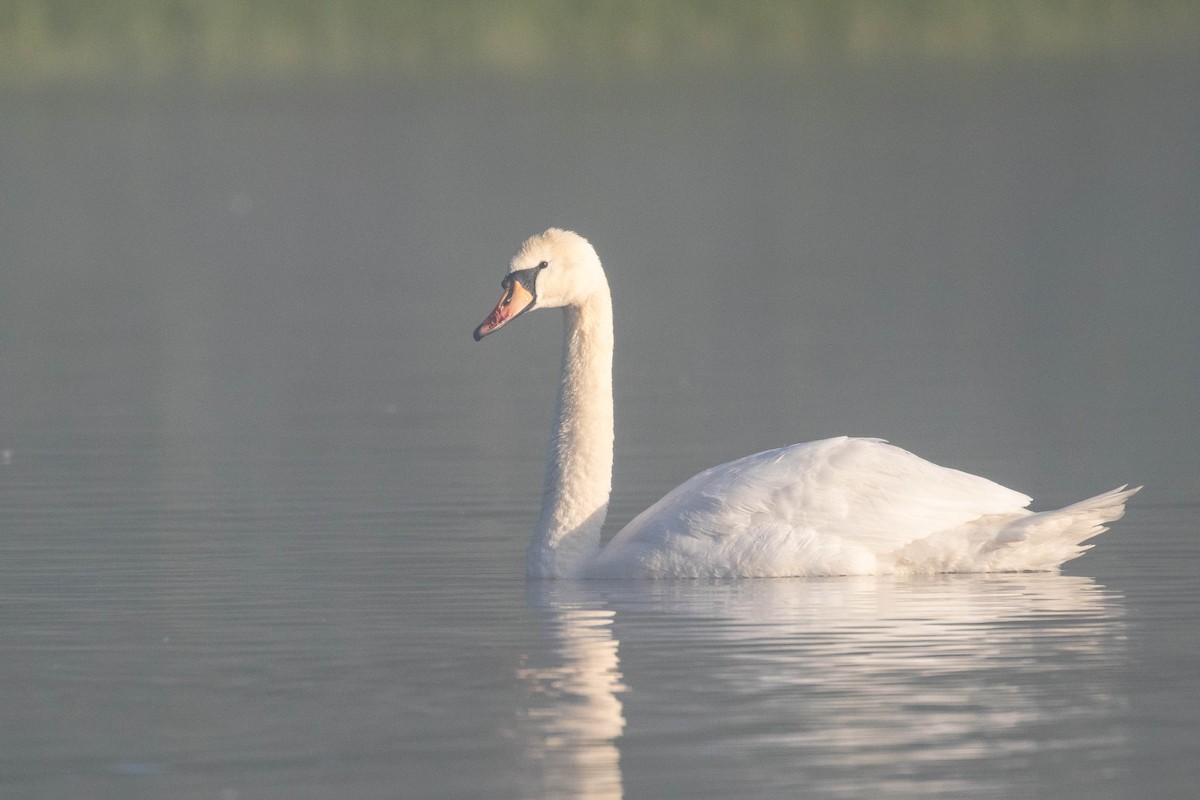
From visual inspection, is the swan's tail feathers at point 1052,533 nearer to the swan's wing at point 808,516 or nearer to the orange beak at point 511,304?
the swan's wing at point 808,516

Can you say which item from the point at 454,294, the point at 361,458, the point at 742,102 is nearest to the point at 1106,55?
the point at 742,102

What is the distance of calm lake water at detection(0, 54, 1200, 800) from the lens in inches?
299

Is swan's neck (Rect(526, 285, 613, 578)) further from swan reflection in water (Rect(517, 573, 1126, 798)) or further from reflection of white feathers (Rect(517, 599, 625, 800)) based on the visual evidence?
reflection of white feathers (Rect(517, 599, 625, 800))

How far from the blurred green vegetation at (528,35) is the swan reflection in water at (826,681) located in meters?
52.0

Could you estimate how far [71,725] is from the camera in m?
8.02

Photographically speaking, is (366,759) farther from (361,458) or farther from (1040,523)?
(361,458)

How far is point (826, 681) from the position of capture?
837 cm

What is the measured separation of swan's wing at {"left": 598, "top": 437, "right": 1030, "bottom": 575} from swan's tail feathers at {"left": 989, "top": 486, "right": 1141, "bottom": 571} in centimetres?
12

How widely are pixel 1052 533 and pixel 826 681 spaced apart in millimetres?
2386

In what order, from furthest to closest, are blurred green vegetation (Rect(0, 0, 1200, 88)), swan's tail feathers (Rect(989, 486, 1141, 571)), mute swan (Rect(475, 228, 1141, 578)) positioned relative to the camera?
blurred green vegetation (Rect(0, 0, 1200, 88)) < mute swan (Rect(475, 228, 1141, 578)) < swan's tail feathers (Rect(989, 486, 1141, 571))

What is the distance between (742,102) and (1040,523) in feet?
170

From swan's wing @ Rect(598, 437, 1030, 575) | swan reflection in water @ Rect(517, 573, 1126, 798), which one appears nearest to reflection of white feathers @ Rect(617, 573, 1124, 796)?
swan reflection in water @ Rect(517, 573, 1126, 798)

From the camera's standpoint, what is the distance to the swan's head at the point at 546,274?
11.3 meters

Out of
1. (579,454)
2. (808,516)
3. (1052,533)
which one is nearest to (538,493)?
(579,454)
